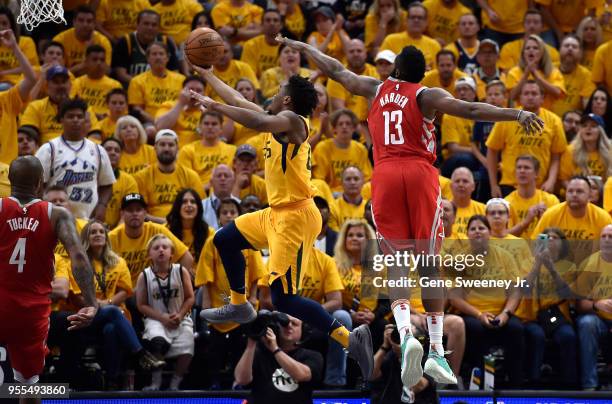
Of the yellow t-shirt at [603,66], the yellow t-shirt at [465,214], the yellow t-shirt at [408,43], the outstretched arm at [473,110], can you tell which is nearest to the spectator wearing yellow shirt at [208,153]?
the yellow t-shirt at [465,214]

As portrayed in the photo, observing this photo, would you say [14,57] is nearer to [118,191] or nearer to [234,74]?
[234,74]

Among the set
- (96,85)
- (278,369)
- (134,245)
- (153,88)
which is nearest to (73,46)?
(96,85)

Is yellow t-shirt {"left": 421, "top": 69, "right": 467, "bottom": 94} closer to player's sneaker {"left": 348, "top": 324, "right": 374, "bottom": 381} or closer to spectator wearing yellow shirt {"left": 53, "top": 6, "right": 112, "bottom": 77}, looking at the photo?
spectator wearing yellow shirt {"left": 53, "top": 6, "right": 112, "bottom": 77}

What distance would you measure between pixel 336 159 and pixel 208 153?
1.65 metres

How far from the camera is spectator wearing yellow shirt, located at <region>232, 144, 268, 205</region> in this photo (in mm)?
15977

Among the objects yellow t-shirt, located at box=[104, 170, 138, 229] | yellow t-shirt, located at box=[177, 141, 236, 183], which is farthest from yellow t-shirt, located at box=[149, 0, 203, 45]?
yellow t-shirt, located at box=[104, 170, 138, 229]

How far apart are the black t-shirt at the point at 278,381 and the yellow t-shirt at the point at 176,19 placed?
281 inches

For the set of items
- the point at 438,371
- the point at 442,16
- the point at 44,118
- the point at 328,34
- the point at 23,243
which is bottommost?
the point at 438,371

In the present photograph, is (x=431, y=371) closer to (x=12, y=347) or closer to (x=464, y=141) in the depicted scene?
(x=12, y=347)

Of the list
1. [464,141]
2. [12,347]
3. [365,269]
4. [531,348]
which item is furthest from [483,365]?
[12,347]

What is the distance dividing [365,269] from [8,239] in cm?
466

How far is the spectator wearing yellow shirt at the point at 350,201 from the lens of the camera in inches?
622

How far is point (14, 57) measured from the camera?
18203mm

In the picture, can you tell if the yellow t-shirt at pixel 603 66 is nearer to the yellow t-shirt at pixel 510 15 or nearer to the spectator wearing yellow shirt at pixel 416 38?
the yellow t-shirt at pixel 510 15
